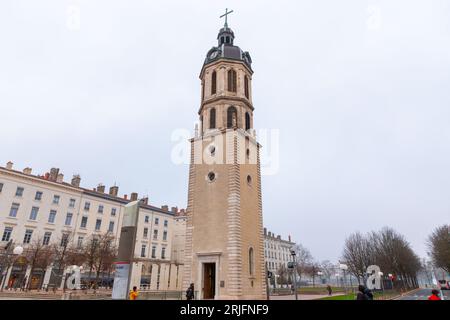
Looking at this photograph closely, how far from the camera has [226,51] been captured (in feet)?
102

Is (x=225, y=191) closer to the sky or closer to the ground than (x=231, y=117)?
closer to the ground

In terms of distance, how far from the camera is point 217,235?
23000 mm

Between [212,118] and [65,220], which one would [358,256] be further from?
[65,220]

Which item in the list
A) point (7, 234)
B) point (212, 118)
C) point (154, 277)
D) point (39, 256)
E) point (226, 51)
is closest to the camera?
point (212, 118)

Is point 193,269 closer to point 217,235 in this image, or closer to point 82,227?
point 217,235

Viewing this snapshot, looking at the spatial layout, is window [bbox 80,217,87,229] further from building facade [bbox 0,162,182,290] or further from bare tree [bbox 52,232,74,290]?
bare tree [bbox 52,232,74,290]

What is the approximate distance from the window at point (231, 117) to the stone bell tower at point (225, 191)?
10 centimetres

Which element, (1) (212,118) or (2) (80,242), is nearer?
(1) (212,118)

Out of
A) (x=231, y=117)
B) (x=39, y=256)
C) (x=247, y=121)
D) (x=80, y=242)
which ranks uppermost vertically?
(x=247, y=121)

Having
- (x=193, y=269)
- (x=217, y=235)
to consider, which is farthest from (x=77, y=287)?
(x=217, y=235)

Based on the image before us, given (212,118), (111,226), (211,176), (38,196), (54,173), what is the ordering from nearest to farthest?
(211,176) < (212,118) < (38,196) < (54,173) < (111,226)

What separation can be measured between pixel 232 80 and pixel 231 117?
453 cm

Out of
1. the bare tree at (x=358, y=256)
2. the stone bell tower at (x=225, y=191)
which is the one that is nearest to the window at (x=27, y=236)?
the stone bell tower at (x=225, y=191)

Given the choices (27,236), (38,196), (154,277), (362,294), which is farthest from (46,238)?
(362,294)
